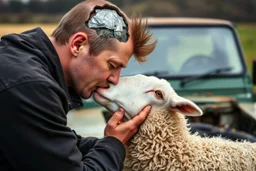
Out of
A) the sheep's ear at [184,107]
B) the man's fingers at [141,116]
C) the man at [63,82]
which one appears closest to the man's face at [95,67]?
the man at [63,82]

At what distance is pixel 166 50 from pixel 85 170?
317cm

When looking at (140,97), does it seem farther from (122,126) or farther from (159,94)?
(122,126)

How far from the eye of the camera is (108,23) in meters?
2.00

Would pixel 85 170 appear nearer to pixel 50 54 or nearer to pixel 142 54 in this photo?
pixel 50 54

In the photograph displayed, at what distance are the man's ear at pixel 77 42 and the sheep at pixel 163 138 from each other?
0.34m

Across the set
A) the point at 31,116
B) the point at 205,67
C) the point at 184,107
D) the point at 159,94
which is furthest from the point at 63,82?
the point at 205,67

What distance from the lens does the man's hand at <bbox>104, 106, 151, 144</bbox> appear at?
2.04 meters

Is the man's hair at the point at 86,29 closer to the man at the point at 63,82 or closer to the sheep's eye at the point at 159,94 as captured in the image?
the man at the point at 63,82

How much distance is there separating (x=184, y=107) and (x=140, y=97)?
0.24 m

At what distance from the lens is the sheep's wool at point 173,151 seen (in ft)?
7.37

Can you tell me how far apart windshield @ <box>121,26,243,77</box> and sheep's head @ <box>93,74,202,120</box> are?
2.22 m

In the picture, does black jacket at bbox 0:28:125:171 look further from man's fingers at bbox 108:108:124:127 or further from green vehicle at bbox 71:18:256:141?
green vehicle at bbox 71:18:256:141

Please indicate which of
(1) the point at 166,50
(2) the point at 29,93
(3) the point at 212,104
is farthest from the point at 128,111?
(1) the point at 166,50

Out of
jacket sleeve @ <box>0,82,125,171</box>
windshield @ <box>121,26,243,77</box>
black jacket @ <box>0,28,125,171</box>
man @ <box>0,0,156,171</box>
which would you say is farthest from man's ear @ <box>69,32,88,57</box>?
windshield @ <box>121,26,243,77</box>
